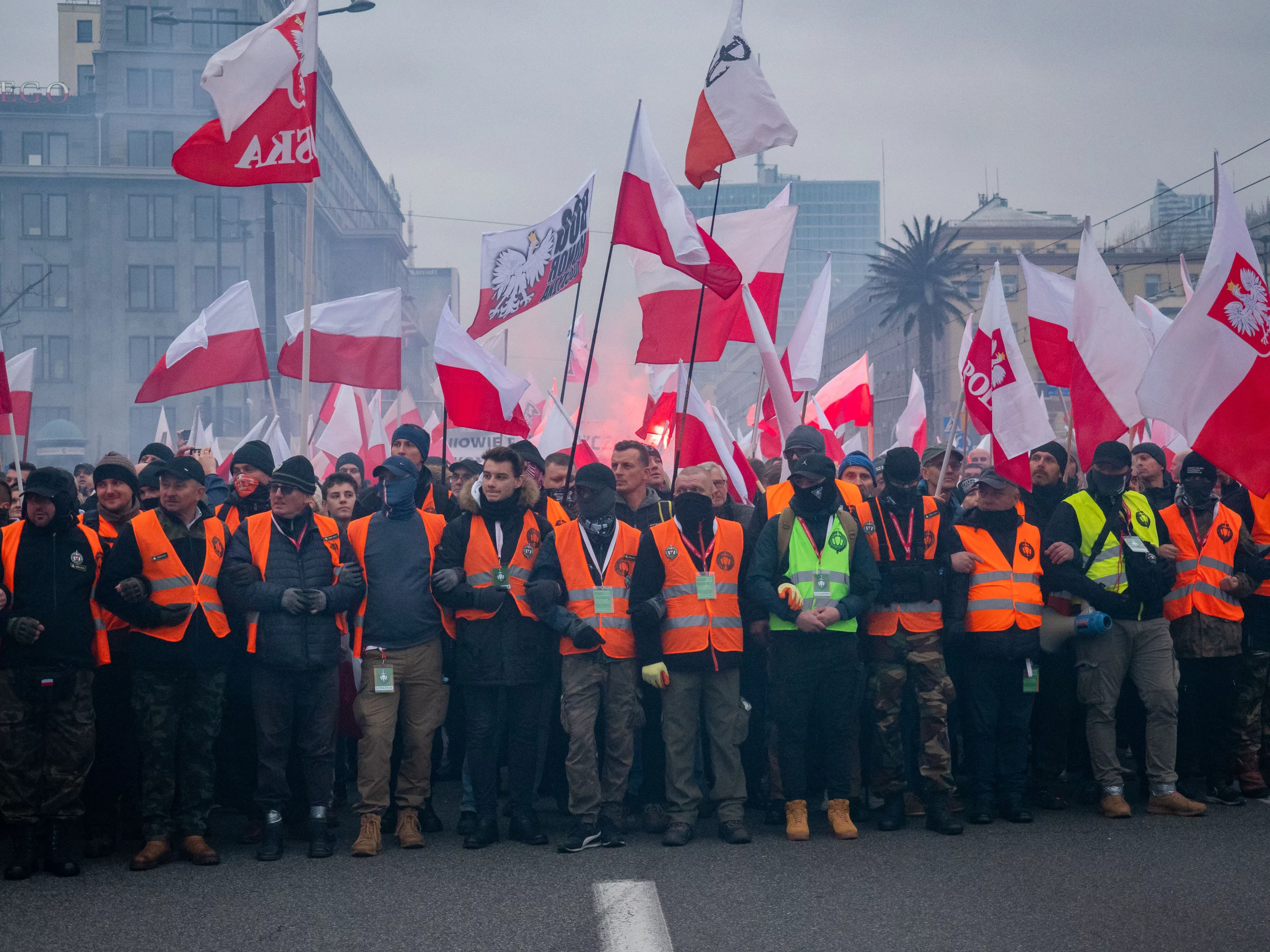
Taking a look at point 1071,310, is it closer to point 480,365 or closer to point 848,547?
point 848,547

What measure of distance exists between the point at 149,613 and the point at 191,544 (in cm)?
48

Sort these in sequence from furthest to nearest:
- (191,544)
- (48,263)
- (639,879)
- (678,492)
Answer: (48,263), (678,492), (191,544), (639,879)

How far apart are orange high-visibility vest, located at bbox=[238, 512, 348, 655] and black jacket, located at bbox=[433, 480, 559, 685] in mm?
571

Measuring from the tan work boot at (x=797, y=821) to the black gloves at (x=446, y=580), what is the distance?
7.32 feet

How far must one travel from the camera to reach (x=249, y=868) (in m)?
6.53

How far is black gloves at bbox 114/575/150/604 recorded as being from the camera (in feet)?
21.5

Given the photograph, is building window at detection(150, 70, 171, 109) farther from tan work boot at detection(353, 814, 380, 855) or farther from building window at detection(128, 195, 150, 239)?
tan work boot at detection(353, 814, 380, 855)

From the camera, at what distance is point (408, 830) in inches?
274

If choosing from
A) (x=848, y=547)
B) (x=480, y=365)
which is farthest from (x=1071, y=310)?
(x=480, y=365)

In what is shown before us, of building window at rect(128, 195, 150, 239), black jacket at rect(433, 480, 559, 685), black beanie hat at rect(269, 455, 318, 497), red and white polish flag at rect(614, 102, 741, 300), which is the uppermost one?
building window at rect(128, 195, 150, 239)

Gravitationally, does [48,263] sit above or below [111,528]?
above

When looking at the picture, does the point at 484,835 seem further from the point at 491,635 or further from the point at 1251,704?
the point at 1251,704

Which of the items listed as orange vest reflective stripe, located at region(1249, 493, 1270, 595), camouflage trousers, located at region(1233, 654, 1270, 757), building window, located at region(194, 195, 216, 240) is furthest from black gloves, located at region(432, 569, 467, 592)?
building window, located at region(194, 195, 216, 240)

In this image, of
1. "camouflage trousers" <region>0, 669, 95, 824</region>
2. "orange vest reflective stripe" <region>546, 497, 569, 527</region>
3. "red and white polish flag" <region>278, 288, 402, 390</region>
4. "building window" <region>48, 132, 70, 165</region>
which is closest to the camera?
"camouflage trousers" <region>0, 669, 95, 824</region>
